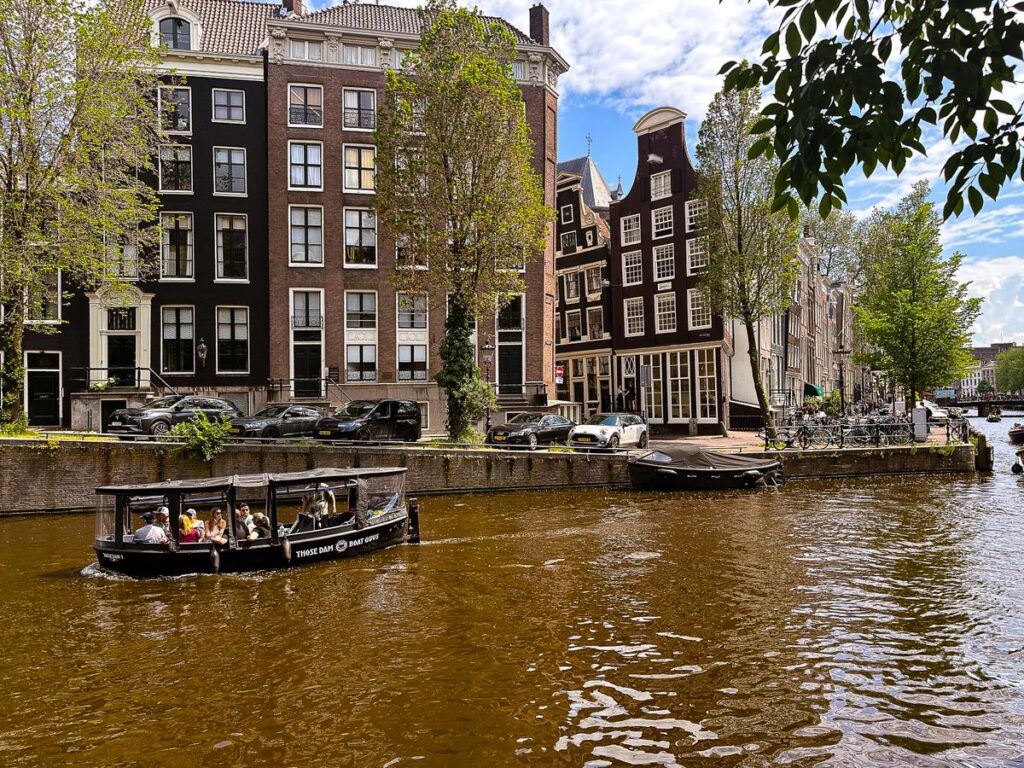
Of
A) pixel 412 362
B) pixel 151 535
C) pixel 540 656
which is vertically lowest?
pixel 540 656

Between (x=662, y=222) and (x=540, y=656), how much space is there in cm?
3979

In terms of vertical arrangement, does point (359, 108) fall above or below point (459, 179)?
above

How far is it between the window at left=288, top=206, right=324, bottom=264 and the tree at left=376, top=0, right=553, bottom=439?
447 inches

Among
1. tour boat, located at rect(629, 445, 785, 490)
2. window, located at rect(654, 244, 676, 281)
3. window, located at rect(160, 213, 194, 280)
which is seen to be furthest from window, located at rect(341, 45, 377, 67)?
tour boat, located at rect(629, 445, 785, 490)

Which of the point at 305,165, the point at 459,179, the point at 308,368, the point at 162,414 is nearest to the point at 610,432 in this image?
the point at 459,179

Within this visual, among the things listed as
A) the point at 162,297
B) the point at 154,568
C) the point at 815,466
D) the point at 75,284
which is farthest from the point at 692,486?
the point at 75,284

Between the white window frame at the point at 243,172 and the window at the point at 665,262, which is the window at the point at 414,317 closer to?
the white window frame at the point at 243,172

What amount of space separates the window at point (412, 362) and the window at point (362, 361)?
1.45 m

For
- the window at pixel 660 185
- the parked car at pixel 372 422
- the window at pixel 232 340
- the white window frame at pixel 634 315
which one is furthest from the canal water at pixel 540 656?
the window at pixel 660 185

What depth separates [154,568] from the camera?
15109 mm

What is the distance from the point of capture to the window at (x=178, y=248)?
38.3m

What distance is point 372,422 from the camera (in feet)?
92.6

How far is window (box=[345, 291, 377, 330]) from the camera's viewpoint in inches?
1574

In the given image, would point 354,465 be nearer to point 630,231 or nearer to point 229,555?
point 229,555
